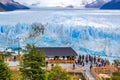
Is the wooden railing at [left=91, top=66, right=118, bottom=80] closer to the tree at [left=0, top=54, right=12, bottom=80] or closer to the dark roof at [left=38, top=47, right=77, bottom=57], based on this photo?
the dark roof at [left=38, top=47, right=77, bottom=57]

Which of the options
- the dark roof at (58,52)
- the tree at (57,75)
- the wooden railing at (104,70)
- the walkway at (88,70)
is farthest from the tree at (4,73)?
the dark roof at (58,52)

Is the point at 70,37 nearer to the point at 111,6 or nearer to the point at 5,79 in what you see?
the point at 5,79

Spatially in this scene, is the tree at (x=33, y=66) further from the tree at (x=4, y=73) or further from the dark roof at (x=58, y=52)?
the dark roof at (x=58, y=52)

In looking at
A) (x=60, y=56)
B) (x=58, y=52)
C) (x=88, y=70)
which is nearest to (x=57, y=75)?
(x=88, y=70)

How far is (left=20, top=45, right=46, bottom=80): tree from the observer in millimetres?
20630

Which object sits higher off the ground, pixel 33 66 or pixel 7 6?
pixel 33 66

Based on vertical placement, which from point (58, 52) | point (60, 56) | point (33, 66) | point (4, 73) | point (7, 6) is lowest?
point (7, 6)

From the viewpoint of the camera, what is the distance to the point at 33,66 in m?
20.7

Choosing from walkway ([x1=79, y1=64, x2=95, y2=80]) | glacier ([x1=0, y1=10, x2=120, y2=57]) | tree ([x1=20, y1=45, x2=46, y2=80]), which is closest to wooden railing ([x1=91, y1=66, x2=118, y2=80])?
walkway ([x1=79, y1=64, x2=95, y2=80])

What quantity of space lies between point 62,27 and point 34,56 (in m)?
29.0

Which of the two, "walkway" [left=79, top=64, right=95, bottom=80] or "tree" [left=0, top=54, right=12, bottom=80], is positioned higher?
"tree" [left=0, top=54, right=12, bottom=80]

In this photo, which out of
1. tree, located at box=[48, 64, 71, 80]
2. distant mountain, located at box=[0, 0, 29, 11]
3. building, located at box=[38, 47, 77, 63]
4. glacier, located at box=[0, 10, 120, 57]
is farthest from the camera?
distant mountain, located at box=[0, 0, 29, 11]

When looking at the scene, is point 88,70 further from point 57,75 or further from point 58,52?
point 57,75

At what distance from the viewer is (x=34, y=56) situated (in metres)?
20.8
